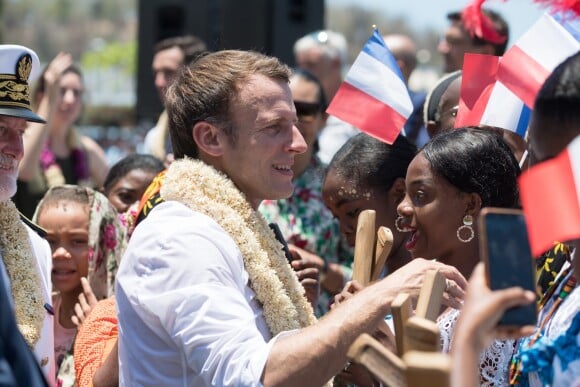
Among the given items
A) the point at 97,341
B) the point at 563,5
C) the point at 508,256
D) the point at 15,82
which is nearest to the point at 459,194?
the point at 563,5

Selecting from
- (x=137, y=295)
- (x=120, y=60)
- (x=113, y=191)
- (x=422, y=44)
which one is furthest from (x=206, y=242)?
(x=422, y=44)

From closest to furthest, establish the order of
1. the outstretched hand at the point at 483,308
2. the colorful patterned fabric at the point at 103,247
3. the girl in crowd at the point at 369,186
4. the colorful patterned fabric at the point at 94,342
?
the outstretched hand at the point at 483,308 → the colorful patterned fabric at the point at 94,342 → the girl in crowd at the point at 369,186 → the colorful patterned fabric at the point at 103,247

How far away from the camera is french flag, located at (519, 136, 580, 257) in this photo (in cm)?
201

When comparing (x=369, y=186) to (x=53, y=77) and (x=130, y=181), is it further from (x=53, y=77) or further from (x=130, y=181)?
(x=53, y=77)

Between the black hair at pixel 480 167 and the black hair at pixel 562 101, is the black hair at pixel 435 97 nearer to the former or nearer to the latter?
the black hair at pixel 480 167

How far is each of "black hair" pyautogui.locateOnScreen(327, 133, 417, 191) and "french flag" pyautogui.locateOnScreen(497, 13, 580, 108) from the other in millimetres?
710

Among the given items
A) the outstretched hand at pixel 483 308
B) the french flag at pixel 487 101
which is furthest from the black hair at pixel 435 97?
the outstretched hand at pixel 483 308

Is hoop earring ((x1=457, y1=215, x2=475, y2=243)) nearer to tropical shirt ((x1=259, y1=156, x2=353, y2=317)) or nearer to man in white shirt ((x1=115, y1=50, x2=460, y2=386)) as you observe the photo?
man in white shirt ((x1=115, y1=50, x2=460, y2=386))

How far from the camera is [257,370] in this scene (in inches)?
108

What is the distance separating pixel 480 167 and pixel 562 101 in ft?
3.54

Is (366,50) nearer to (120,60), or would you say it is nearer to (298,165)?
(298,165)

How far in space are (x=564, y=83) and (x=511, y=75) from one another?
1.50 meters

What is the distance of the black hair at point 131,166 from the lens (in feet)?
18.1

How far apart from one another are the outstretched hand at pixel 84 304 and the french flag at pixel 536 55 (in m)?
1.92
